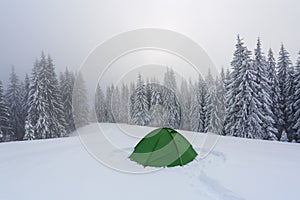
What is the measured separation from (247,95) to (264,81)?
10.3ft

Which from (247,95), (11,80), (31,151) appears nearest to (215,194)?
(31,151)

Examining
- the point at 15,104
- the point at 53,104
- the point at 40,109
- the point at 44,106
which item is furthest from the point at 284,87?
the point at 15,104

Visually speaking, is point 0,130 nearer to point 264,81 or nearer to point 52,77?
point 52,77

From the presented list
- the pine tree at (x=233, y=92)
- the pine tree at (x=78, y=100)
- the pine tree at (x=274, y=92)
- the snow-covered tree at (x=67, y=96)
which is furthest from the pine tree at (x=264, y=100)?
the snow-covered tree at (x=67, y=96)

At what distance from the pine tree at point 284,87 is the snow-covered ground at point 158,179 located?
18.7 meters

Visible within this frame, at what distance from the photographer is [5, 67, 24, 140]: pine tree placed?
33500 millimetres

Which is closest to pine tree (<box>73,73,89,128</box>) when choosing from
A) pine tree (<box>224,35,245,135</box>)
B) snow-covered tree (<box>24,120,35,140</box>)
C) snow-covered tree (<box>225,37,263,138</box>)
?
snow-covered tree (<box>225,37,263,138</box>)

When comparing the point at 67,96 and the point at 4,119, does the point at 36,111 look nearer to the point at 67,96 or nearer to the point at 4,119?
the point at 4,119

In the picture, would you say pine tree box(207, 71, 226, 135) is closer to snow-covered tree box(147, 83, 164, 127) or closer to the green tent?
the green tent

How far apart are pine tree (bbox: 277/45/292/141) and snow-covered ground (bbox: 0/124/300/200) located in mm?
18673

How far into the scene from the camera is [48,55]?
3152 cm

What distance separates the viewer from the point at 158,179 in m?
5.36

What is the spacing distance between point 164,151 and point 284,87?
23.6 m

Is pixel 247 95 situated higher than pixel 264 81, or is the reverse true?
pixel 264 81
